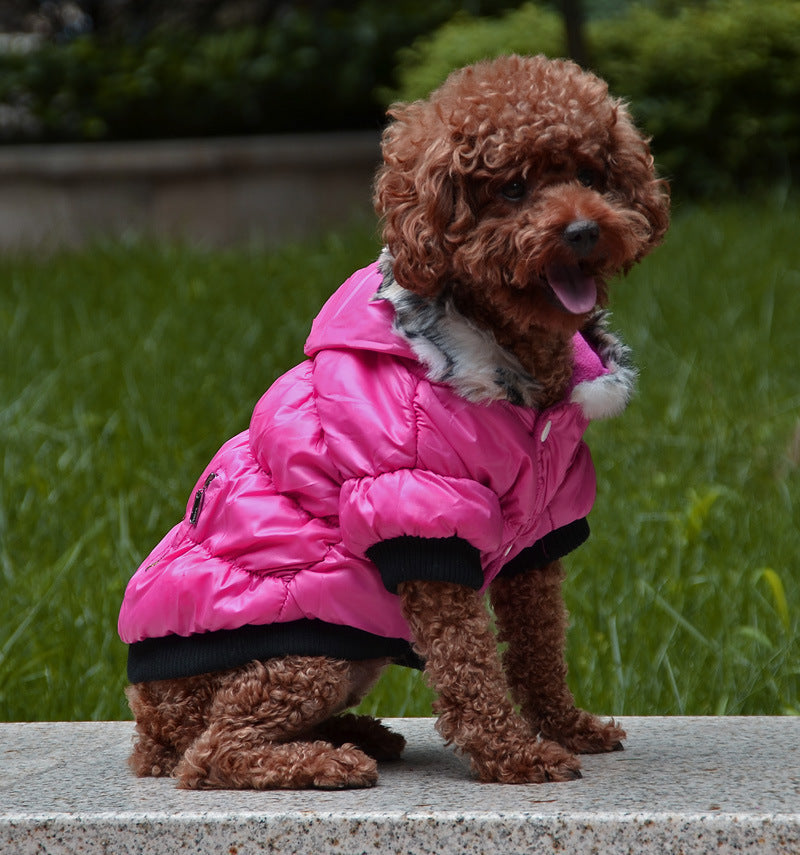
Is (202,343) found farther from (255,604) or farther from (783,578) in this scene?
(255,604)

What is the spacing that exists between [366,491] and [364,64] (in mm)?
8404

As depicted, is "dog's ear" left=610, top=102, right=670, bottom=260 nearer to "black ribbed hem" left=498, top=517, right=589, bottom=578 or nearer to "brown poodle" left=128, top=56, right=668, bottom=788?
"brown poodle" left=128, top=56, right=668, bottom=788

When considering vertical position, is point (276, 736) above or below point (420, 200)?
below

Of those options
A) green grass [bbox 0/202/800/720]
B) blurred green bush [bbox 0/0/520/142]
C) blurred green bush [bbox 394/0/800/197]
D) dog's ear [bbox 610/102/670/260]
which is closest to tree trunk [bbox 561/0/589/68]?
blurred green bush [bbox 394/0/800/197]

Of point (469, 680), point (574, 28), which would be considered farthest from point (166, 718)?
point (574, 28)

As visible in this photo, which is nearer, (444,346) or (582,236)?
(582,236)

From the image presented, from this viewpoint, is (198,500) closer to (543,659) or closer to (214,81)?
(543,659)

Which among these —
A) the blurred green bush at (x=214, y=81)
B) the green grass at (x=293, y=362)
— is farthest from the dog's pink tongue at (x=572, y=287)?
the blurred green bush at (x=214, y=81)

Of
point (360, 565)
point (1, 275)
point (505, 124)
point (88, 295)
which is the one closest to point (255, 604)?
point (360, 565)

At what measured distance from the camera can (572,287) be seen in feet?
7.57

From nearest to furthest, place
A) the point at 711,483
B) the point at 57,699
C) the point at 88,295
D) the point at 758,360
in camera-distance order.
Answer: the point at 57,699 → the point at 711,483 → the point at 758,360 → the point at 88,295

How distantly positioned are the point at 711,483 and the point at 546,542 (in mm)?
2320

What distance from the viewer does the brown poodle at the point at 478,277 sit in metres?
2.27

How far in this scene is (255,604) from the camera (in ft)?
7.92
